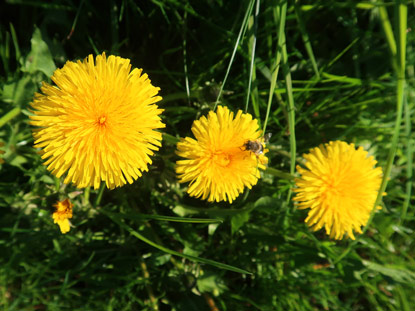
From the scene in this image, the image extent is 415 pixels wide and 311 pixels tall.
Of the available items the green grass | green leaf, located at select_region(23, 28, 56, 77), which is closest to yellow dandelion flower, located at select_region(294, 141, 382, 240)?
the green grass

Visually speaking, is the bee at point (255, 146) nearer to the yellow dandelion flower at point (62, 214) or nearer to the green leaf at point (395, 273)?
the yellow dandelion flower at point (62, 214)

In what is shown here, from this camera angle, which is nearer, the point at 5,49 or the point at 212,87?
the point at 212,87

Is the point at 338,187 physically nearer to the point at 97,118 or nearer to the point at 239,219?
the point at 239,219

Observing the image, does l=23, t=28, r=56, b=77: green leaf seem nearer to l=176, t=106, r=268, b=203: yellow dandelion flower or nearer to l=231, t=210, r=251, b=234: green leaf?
l=176, t=106, r=268, b=203: yellow dandelion flower

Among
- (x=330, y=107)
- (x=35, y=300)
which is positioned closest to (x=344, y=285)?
(x=330, y=107)

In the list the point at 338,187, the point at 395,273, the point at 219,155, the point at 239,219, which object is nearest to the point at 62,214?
the point at 219,155

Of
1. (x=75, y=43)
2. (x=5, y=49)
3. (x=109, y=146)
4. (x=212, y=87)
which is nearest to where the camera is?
(x=109, y=146)

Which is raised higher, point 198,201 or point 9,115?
point 9,115

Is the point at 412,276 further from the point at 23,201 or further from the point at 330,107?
the point at 23,201

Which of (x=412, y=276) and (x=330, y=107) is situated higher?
(x=330, y=107)
